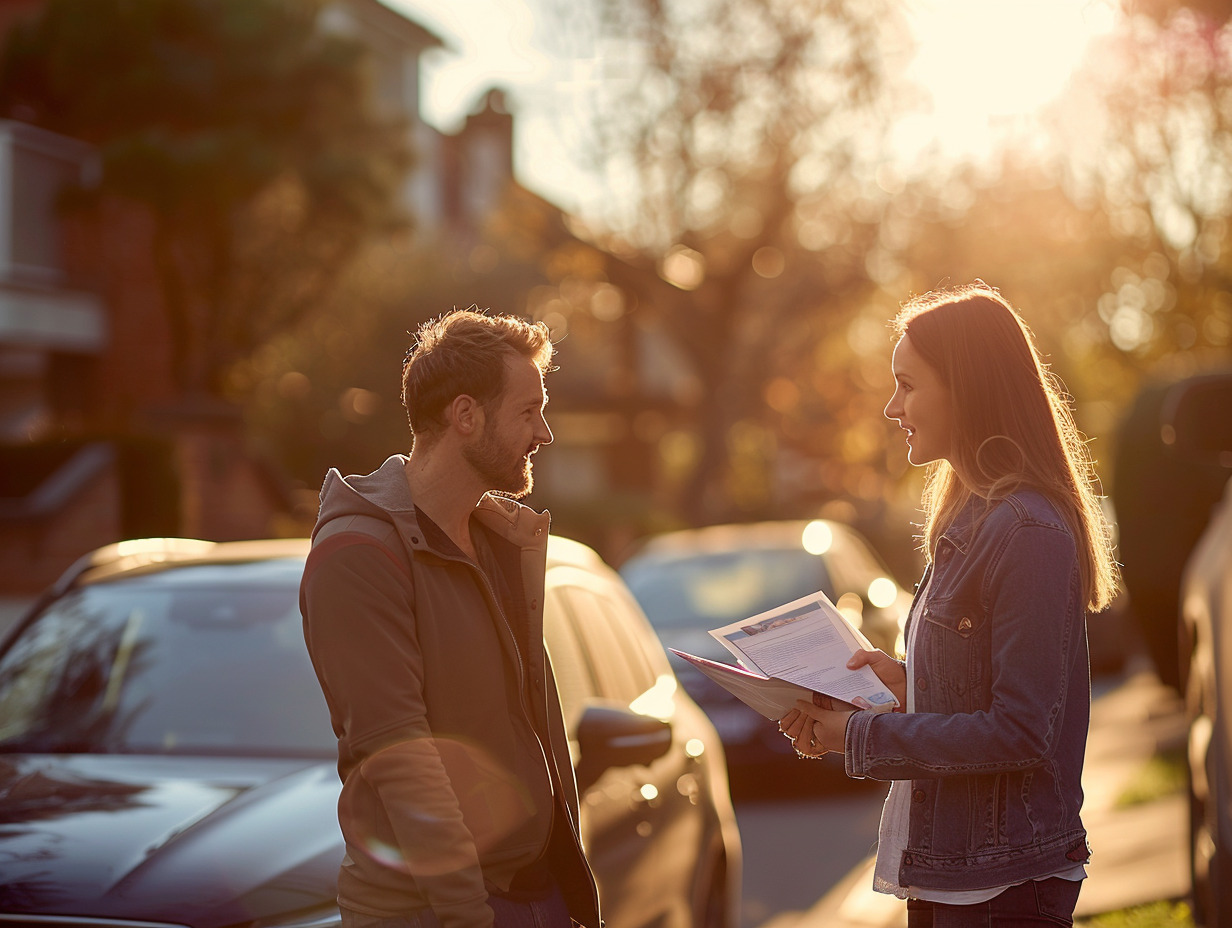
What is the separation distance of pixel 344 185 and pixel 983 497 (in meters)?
21.1

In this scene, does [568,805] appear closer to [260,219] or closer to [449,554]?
[449,554]

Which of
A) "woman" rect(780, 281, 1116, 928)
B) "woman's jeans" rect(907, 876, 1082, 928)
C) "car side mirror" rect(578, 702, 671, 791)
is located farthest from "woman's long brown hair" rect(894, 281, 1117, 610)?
"car side mirror" rect(578, 702, 671, 791)

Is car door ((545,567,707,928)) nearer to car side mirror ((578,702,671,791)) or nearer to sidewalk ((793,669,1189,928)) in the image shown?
car side mirror ((578,702,671,791))

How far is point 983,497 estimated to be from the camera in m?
2.90

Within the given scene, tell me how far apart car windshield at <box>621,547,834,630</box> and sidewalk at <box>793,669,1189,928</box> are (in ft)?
8.13

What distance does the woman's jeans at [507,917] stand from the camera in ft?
9.20

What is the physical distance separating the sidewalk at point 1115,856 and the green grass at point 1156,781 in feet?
0.23

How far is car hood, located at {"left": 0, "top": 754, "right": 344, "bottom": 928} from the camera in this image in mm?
3498

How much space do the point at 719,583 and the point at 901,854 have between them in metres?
9.69

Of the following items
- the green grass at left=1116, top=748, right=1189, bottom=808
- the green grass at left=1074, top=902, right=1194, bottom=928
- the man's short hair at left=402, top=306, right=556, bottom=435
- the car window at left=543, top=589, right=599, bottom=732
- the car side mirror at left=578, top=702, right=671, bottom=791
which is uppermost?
the man's short hair at left=402, top=306, right=556, bottom=435

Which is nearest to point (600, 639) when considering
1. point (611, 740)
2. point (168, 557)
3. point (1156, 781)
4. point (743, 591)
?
point (611, 740)

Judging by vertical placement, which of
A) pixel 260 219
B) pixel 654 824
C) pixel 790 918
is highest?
pixel 260 219

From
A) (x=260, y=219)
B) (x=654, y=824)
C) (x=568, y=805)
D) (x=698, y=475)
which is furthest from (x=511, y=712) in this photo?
(x=698, y=475)

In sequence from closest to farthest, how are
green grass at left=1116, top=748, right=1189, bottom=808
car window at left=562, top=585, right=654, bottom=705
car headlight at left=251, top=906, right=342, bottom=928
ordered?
1. car headlight at left=251, top=906, right=342, bottom=928
2. car window at left=562, top=585, right=654, bottom=705
3. green grass at left=1116, top=748, right=1189, bottom=808
